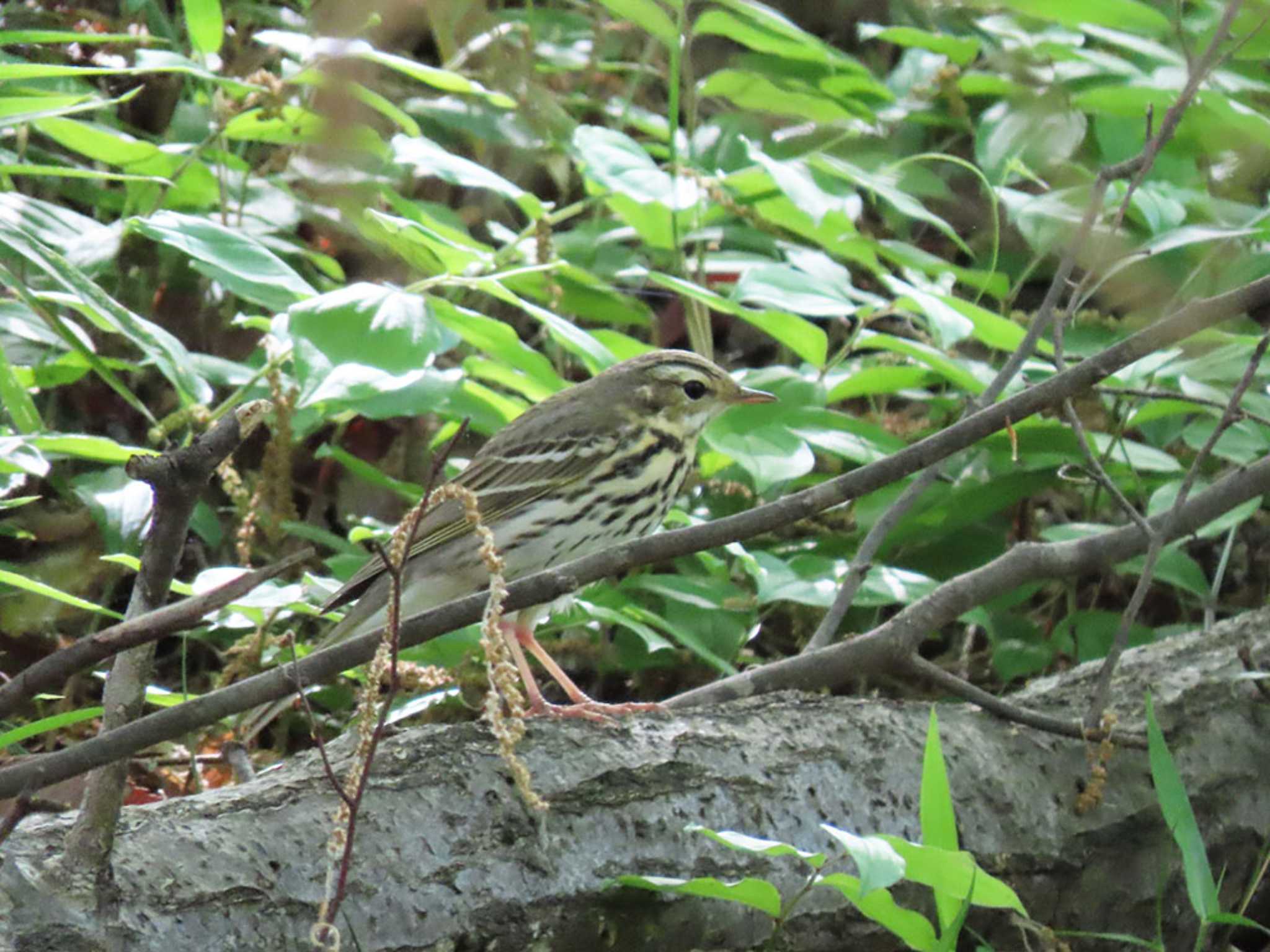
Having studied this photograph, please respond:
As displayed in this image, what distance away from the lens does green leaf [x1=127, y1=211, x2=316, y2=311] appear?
8.57 feet

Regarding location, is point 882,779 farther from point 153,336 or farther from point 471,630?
point 153,336

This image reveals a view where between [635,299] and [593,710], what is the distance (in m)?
1.95

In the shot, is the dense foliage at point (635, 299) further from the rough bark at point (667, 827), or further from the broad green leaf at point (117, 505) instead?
the rough bark at point (667, 827)

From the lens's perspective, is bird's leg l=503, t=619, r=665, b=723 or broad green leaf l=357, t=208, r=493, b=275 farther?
broad green leaf l=357, t=208, r=493, b=275

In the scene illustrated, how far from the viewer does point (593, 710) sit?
9.12 feet

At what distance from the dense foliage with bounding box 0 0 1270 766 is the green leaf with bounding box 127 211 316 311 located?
0.5 inches

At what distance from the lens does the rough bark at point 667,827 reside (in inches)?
71.1

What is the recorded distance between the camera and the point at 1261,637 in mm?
2961

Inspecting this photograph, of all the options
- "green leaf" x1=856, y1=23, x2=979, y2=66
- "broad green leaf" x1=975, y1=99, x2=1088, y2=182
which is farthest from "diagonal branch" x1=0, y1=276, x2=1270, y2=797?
"green leaf" x1=856, y1=23, x2=979, y2=66

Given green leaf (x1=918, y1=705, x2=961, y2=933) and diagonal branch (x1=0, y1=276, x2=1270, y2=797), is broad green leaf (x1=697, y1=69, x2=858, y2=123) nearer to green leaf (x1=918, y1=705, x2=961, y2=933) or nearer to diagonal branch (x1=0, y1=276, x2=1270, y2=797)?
diagonal branch (x1=0, y1=276, x2=1270, y2=797)

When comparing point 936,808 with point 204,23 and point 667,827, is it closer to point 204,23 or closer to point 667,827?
point 667,827

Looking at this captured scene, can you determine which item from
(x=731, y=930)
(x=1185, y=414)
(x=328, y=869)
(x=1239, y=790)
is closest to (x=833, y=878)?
(x=731, y=930)

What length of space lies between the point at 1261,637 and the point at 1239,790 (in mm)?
413

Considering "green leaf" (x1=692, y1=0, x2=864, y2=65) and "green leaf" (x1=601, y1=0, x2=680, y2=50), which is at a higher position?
"green leaf" (x1=601, y1=0, x2=680, y2=50)
